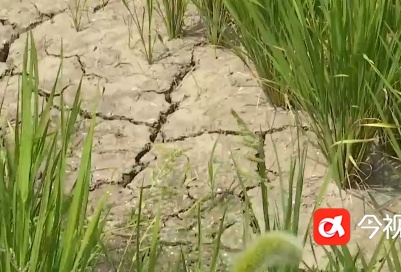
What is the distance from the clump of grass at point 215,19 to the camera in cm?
194

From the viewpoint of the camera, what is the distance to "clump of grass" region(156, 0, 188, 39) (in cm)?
205

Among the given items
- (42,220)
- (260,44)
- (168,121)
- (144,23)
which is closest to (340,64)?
(260,44)

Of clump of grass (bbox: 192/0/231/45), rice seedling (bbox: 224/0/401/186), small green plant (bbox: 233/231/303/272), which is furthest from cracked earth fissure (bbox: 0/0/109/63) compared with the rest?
small green plant (bbox: 233/231/303/272)

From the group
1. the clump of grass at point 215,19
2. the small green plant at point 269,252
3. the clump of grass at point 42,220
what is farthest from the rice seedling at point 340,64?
the small green plant at point 269,252

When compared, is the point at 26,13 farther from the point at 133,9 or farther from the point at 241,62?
the point at 241,62

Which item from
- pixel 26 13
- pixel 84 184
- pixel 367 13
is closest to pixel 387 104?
pixel 367 13

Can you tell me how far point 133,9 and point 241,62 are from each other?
474 mm

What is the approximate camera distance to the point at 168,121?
6.07 feet

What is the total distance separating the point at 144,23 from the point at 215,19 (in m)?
0.33

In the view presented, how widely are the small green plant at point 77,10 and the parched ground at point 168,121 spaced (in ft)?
0.07

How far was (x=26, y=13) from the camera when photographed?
2295 mm

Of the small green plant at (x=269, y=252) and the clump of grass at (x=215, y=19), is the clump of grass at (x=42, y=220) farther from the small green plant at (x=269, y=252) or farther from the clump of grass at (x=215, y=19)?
the clump of grass at (x=215, y=19)

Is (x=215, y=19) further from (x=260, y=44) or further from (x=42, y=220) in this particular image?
(x=42, y=220)

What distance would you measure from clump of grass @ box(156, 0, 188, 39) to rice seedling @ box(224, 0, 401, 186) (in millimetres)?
475
